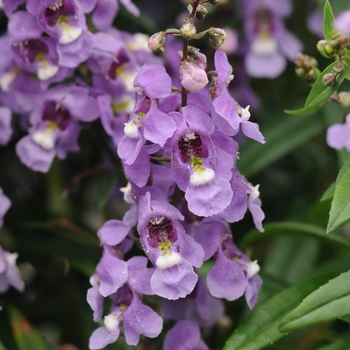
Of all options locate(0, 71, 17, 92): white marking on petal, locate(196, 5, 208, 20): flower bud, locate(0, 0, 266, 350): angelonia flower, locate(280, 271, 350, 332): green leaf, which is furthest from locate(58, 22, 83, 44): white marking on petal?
locate(280, 271, 350, 332): green leaf

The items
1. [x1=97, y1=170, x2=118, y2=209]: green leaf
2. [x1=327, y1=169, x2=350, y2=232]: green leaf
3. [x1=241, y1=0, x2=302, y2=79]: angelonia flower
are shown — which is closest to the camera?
[x1=327, y1=169, x2=350, y2=232]: green leaf

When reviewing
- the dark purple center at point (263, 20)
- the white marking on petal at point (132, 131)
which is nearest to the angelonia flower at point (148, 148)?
the white marking on petal at point (132, 131)

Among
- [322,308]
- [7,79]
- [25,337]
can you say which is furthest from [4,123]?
[322,308]

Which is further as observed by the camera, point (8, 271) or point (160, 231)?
point (8, 271)

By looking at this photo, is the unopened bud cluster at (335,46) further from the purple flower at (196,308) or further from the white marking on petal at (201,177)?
the purple flower at (196,308)

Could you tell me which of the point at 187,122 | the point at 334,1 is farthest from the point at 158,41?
the point at 334,1

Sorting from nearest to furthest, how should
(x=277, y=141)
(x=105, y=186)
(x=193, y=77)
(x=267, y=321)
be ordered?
(x=193, y=77), (x=267, y=321), (x=105, y=186), (x=277, y=141)

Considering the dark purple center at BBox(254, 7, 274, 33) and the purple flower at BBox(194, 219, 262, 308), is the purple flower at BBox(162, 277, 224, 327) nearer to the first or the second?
the purple flower at BBox(194, 219, 262, 308)

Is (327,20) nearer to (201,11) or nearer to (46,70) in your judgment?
(201,11)
